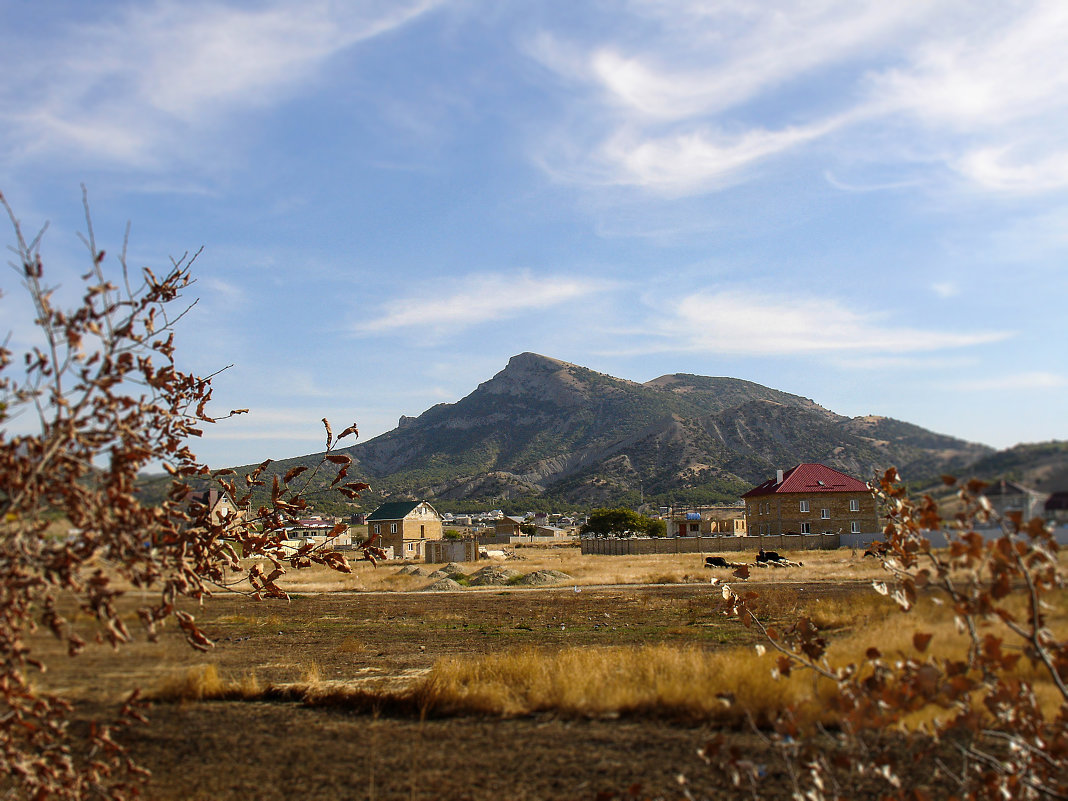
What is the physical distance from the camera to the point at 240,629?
843 inches

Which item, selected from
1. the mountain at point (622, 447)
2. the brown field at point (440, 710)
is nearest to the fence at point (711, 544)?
the mountain at point (622, 447)

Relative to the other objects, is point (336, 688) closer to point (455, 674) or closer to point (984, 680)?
point (455, 674)

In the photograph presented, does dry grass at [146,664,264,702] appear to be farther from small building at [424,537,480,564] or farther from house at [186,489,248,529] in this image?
small building at [424,537,480,564]

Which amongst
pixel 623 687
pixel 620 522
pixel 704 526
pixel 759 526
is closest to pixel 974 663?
pixel 623 687

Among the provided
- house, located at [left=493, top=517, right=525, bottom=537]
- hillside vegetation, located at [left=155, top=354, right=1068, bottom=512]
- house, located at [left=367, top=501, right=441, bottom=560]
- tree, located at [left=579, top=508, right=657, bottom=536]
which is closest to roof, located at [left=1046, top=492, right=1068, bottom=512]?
hillside vegetation, located at [left=155, top=354, right=1068, bottom=512]

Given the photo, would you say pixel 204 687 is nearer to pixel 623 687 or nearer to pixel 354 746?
pixel 354 746

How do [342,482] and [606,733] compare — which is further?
[606,733]

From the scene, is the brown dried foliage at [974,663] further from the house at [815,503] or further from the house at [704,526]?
the house at [704,526]

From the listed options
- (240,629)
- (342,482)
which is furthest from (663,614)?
(342,482)

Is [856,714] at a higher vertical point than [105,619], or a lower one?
lower

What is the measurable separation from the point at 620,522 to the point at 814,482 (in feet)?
112

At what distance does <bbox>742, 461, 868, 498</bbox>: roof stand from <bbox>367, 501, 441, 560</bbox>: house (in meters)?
36.0

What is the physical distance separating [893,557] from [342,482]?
185 inches

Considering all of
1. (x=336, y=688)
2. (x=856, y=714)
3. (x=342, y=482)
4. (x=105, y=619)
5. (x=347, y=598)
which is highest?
(x=342, y=482)
